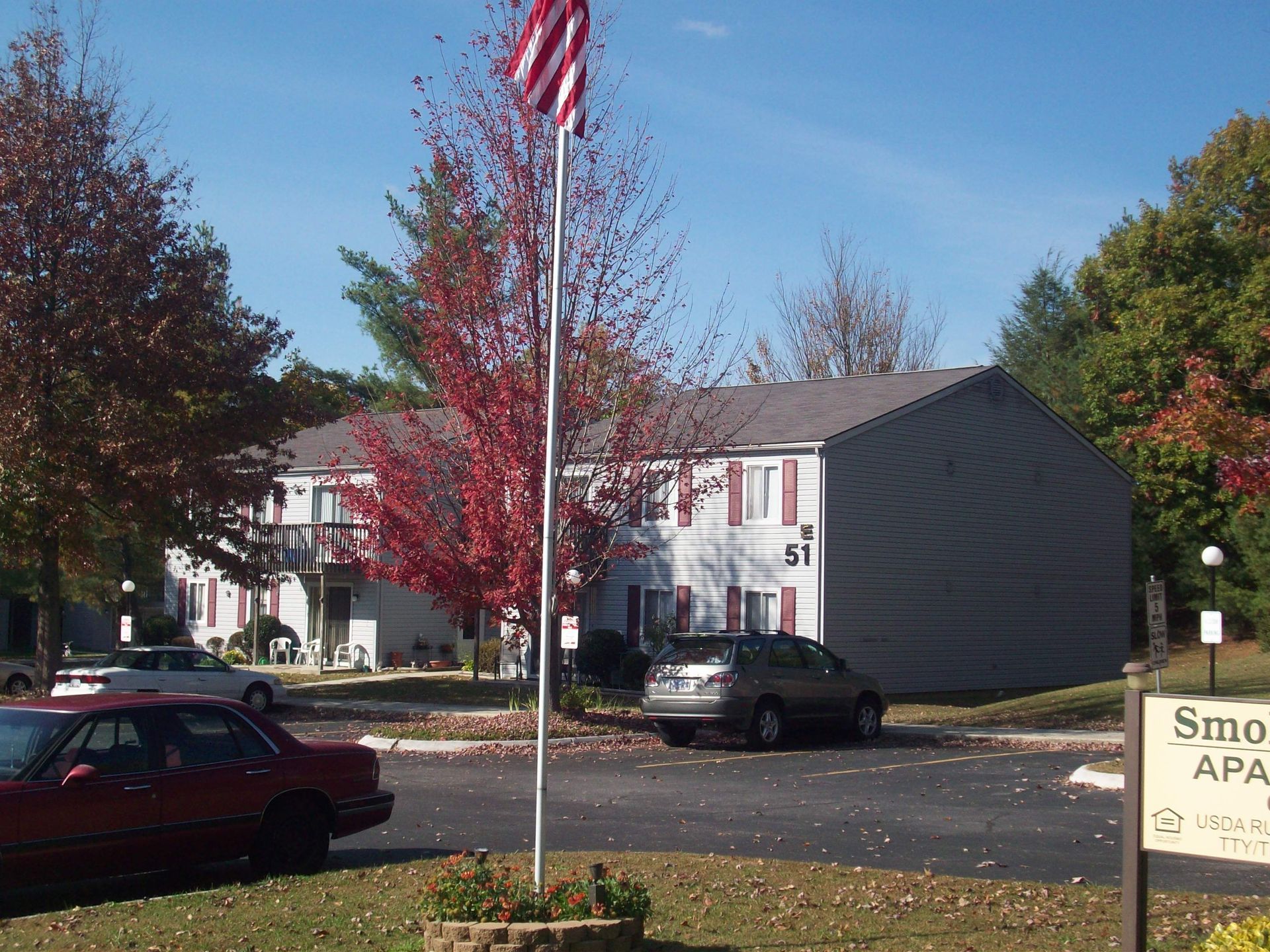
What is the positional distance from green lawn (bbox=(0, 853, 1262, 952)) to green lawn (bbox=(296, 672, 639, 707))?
15841 mm

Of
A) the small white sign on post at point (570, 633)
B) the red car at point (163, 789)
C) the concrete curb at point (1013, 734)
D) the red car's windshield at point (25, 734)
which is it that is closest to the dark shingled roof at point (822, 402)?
the concrete curb at point (1013, 734)

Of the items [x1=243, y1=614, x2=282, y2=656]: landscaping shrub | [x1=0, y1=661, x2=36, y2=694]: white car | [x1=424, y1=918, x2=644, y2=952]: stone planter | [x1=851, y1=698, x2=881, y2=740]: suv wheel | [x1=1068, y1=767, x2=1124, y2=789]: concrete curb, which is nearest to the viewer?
[x1=424, y1=918, x2=644, y2=952]: stone planter

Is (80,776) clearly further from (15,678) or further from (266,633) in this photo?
(266,633)

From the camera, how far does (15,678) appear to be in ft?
91.4

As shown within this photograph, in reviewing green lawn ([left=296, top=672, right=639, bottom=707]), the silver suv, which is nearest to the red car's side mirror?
the silver suv

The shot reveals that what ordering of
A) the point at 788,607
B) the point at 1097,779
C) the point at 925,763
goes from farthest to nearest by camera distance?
the point at 788,607
the point at 925,763
the point at 1097,779

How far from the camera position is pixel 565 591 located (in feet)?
71.2

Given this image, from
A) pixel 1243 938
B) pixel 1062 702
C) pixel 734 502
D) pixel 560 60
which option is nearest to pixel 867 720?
pixel 1062 702

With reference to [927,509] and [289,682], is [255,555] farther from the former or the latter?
[927,509]

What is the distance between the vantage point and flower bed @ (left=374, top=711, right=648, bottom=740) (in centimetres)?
2098

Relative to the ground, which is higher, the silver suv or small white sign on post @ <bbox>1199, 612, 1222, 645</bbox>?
small white sign on post @ <bbox>1199, 612, 1222, 645</bbox>

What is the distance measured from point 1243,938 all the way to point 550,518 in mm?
4569

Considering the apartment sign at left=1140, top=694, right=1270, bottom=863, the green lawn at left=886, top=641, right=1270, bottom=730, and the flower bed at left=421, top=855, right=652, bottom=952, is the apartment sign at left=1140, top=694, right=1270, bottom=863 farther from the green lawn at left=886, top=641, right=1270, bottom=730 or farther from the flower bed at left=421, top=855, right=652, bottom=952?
the green lawn at left=886, top=641, right=1270, bottom=730

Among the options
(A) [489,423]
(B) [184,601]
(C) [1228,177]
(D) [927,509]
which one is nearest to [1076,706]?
(D) [927,509]
